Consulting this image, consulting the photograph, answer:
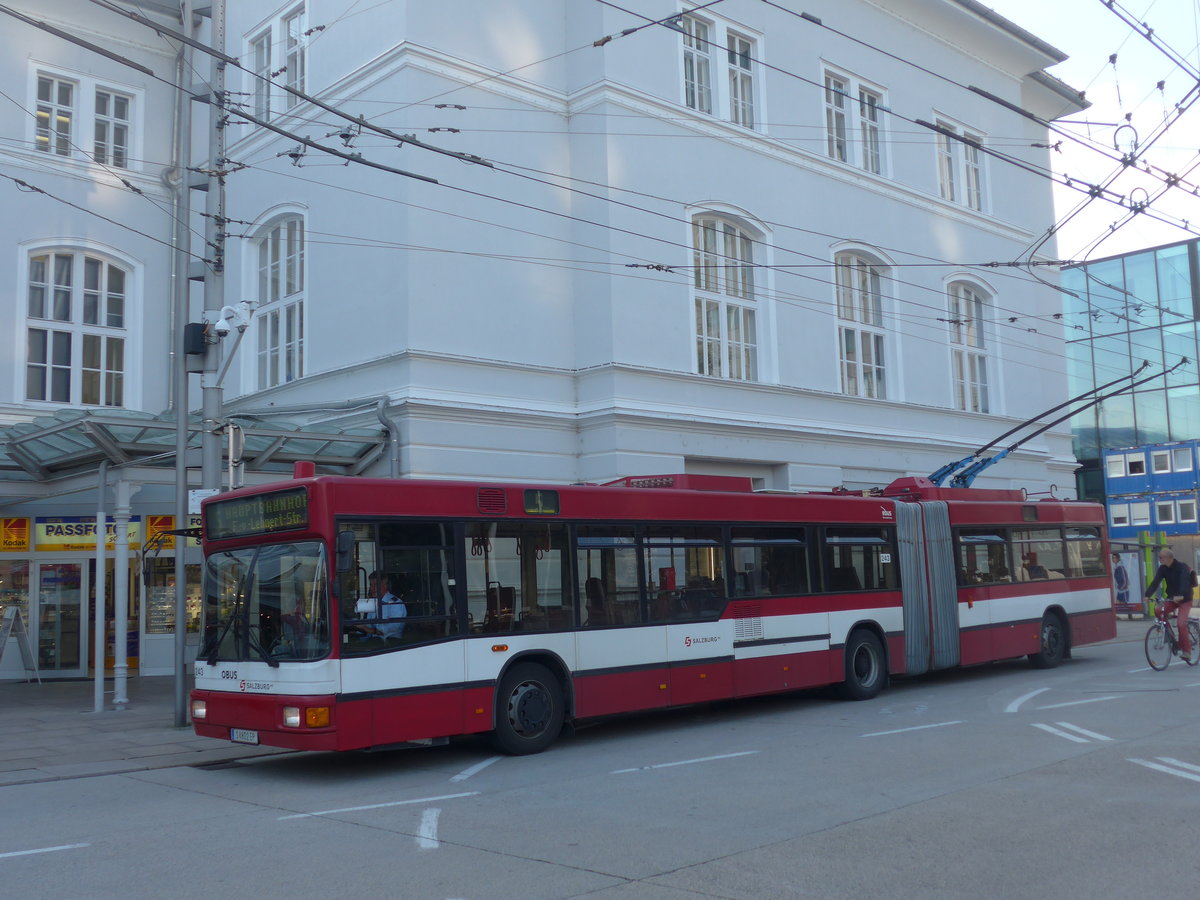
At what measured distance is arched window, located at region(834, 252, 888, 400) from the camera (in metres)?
26.3

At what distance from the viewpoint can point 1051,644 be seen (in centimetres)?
1980

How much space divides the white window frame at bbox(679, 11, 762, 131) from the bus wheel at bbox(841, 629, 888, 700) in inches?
454

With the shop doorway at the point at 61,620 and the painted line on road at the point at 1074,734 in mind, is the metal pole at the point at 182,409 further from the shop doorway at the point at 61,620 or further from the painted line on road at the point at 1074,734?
the painted line on road at the point at 1074,734

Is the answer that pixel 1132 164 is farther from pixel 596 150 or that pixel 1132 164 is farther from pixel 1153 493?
pixel 1153 493

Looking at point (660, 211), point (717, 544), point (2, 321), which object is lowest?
point (717, 544)

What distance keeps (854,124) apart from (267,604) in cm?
2073

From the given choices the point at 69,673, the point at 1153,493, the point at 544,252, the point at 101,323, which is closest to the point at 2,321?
the point at 101,323

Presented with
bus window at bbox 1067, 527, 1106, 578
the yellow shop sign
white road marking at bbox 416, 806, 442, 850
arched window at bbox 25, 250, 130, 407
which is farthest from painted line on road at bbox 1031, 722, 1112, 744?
arched window at bbox 25, 250, 130, 407

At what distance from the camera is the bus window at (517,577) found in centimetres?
1155

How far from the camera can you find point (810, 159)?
25562 millimetres

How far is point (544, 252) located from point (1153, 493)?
39442mm

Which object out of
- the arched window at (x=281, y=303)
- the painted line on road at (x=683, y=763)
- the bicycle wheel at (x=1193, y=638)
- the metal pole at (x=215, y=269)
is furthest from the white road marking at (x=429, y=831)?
the arched window at (x=281, y=303)

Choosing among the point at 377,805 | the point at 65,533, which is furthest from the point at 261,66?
the point at 377,805

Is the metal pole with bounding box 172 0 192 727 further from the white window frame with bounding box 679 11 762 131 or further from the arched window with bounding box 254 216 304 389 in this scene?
the white window frame with bounding box 679 11 762 131
